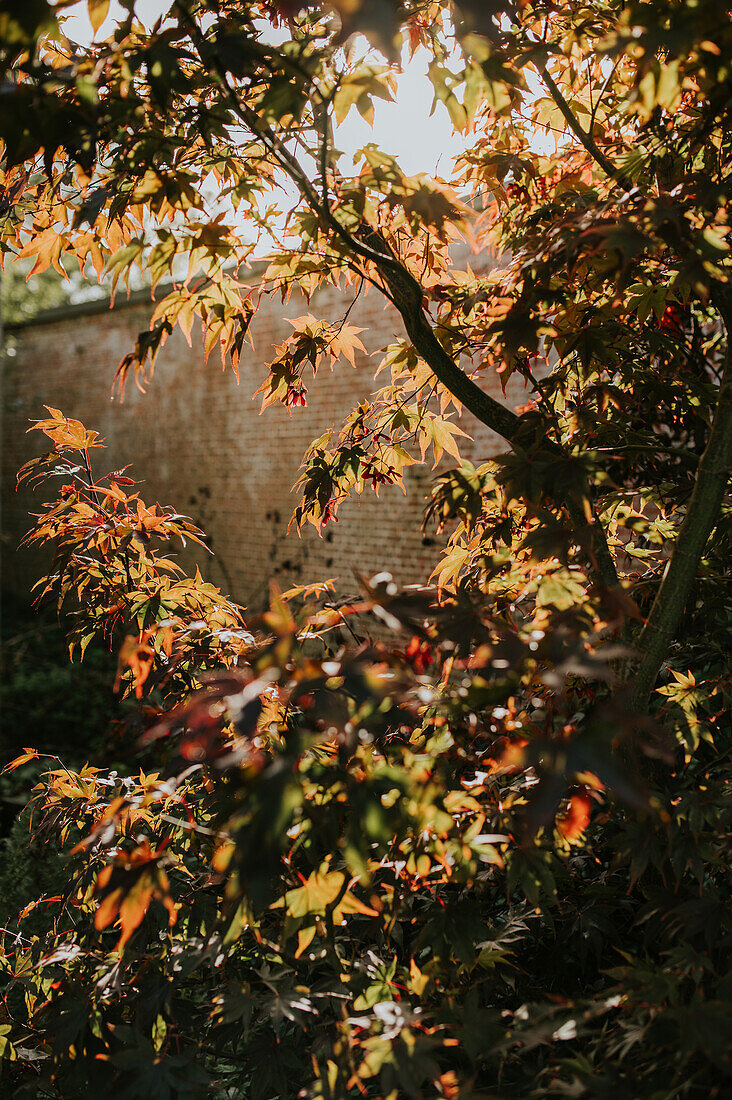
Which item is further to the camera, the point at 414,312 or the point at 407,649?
the point at 414,312

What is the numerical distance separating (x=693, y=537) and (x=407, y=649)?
62 centimetres

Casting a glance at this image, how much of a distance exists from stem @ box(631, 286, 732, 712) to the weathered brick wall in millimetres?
3070

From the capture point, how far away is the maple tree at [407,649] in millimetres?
952

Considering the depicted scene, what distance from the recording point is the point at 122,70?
3.56 ft

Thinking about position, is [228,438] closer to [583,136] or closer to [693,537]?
[583,136]

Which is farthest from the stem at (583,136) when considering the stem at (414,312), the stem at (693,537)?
the stem at (693,537)

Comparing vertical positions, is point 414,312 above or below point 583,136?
below

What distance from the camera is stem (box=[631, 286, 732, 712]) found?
Result: 1.30 metres

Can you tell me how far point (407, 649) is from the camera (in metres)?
1.06

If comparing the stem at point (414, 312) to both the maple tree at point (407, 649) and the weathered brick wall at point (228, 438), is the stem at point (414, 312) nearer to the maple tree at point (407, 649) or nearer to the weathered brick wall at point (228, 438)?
the maple tree at point (407, 649)

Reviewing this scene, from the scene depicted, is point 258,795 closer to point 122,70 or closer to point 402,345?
point 122,70

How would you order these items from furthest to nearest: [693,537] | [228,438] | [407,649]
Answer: [228,438]
[693,537]
[407,649]

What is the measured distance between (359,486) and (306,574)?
14.5ft

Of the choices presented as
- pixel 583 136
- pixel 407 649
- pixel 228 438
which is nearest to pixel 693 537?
pixel 407 649
